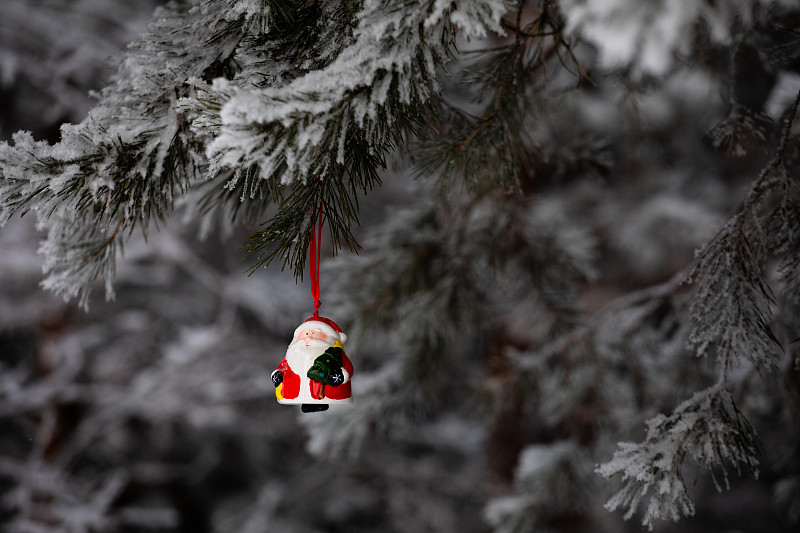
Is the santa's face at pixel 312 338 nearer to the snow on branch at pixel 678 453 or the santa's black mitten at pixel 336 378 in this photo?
the santa's black mitten at pixel 336 378

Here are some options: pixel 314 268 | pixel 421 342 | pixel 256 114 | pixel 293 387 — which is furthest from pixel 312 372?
pixel 421 342

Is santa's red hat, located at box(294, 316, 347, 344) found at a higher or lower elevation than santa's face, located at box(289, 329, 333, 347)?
higher

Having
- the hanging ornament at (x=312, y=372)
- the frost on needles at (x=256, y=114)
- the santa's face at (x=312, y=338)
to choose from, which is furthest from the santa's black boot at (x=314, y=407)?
the frost on needles at (x=256, y=114)

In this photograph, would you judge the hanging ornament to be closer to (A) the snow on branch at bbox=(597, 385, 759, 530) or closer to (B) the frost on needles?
(B) the frost on needles

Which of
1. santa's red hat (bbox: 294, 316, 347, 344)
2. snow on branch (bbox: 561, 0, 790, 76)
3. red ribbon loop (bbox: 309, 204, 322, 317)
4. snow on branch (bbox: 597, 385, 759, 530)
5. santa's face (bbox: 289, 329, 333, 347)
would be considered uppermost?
red ribbon loop (bbox: 309, 204, 322, 317)

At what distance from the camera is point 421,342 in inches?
70.1

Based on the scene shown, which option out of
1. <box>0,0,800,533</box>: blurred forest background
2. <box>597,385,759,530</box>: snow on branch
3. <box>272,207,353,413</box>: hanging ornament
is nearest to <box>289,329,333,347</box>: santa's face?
<box>272,207,353,413</box>: hanging ornament

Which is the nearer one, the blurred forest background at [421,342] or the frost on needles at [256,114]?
the frost on needles at [256,114]

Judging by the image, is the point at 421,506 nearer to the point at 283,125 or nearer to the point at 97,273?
the point at 97,273

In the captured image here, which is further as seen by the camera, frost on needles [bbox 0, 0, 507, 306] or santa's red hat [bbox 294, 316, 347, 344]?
santa's red hat [bbox 294, 316, 347, 344]

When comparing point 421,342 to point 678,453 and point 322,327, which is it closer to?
point 322,327

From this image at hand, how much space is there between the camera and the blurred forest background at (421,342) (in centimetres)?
176

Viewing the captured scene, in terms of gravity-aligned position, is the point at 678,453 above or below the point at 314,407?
below

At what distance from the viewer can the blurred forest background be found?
1764 millimetres
